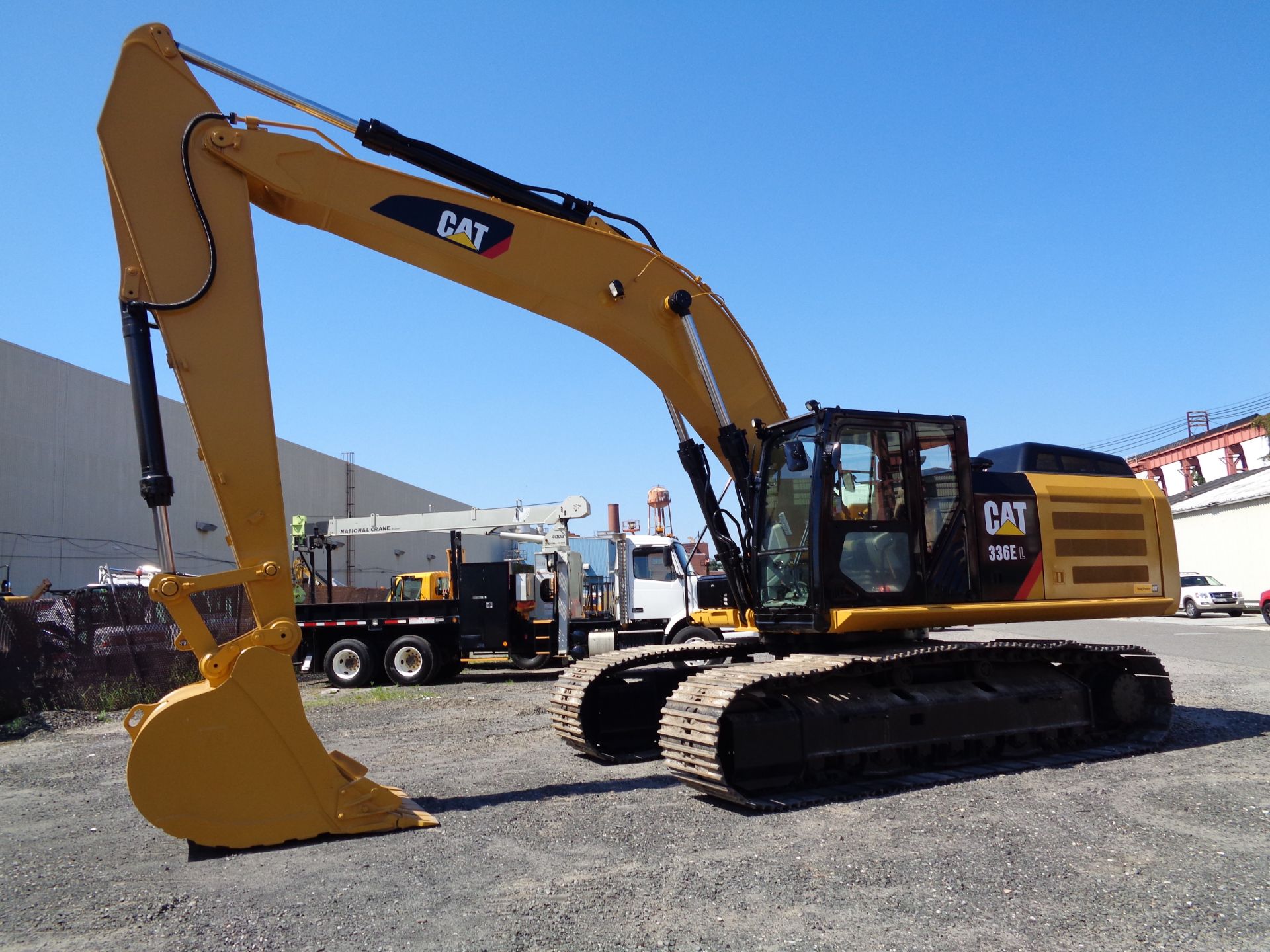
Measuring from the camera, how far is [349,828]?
19.4 feet

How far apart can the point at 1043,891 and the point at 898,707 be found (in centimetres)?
284

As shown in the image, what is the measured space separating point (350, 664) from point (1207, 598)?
28340mm

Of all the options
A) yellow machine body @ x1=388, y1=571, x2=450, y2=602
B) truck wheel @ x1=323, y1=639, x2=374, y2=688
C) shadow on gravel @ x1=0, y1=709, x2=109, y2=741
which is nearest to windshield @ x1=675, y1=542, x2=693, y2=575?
yellow machine body @ x1=388, y1=571, x2=450, y2=602

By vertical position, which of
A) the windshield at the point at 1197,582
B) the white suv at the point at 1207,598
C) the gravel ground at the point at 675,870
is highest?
the windshield at the point at 1197,582

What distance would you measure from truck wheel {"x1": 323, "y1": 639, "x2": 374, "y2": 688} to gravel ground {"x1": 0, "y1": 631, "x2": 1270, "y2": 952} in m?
8.55

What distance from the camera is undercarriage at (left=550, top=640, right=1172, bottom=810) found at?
22.6 ft

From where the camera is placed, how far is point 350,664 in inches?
659

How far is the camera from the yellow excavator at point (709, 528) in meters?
5.86

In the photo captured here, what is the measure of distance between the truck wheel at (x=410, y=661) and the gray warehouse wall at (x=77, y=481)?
234 inches

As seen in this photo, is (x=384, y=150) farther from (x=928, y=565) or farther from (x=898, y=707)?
(x=898, y=707)

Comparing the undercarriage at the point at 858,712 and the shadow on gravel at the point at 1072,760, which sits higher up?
the undercarriage at the point at 858,712

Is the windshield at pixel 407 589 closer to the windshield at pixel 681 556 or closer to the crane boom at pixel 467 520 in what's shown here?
the crane boom at pixel 467 520

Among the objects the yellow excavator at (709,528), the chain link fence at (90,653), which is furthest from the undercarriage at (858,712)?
the chain link fence at (90,653)

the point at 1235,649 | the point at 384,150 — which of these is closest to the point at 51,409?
the point at 384,150
